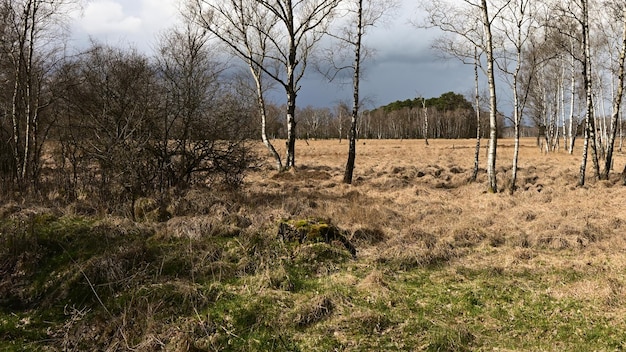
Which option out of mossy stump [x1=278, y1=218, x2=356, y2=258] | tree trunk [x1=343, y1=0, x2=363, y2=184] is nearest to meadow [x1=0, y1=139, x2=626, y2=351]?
mossy stump [x1=278, y1=218, x2=356, y2=258]

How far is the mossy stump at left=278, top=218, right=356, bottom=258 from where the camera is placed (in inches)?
261

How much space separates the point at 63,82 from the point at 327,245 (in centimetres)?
1179

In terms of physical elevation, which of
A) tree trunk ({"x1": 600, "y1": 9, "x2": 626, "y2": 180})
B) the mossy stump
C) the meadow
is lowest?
the meadow

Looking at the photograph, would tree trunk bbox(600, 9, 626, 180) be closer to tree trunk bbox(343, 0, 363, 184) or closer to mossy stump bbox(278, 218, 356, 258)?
tree trunk bbox(343, 0, 363, 184)

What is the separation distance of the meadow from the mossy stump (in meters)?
0.15

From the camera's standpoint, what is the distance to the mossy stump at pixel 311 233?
261 inches

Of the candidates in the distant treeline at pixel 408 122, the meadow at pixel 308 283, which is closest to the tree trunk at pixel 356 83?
the meadow at pixel 308 283

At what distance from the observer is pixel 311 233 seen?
6652mm

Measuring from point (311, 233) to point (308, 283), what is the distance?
128 cm

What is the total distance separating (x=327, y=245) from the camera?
645cm

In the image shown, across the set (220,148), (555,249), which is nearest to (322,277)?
(555,249)

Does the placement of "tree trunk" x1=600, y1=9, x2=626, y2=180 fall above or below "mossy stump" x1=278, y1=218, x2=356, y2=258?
above

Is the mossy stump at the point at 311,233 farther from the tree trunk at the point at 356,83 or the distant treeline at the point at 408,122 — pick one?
the distant treeline at the point at 408,122

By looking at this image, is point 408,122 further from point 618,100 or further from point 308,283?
point 308,283
